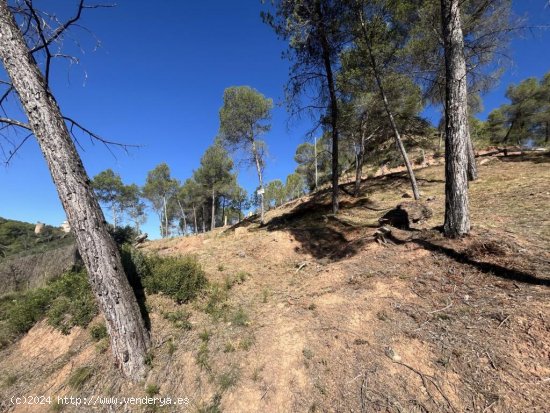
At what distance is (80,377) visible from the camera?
11.7ft

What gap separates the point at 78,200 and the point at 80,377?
97.2 inches

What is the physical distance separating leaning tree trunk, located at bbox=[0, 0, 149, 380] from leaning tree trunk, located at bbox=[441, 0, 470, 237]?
577cm

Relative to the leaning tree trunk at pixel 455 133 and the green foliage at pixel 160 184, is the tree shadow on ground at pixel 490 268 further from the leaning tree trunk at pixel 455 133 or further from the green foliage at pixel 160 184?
the green foliage at pixel 160 184

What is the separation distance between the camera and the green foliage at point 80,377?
3.51m

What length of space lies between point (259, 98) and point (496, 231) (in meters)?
13.3

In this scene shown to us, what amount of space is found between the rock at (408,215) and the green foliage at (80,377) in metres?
6.75

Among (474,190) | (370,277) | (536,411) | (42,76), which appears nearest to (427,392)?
(536,411)

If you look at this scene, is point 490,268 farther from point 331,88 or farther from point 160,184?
point 160,184

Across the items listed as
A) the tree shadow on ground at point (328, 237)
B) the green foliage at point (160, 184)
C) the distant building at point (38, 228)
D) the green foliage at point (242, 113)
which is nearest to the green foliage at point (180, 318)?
the tree shadow on ground at point (328, 237)

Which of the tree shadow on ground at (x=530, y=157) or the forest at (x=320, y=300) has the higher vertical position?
the tree shadow on ground at (x=530, y=157)

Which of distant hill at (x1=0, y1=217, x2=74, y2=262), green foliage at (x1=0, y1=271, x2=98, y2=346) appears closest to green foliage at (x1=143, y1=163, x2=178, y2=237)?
distant hill at (x1=0, y1=217, x2=74, y2=262)

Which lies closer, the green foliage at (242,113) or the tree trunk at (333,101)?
the tree trunk at (333,101)

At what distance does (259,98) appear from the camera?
49.5 feet

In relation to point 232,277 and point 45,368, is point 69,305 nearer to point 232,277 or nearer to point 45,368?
point 45,368
